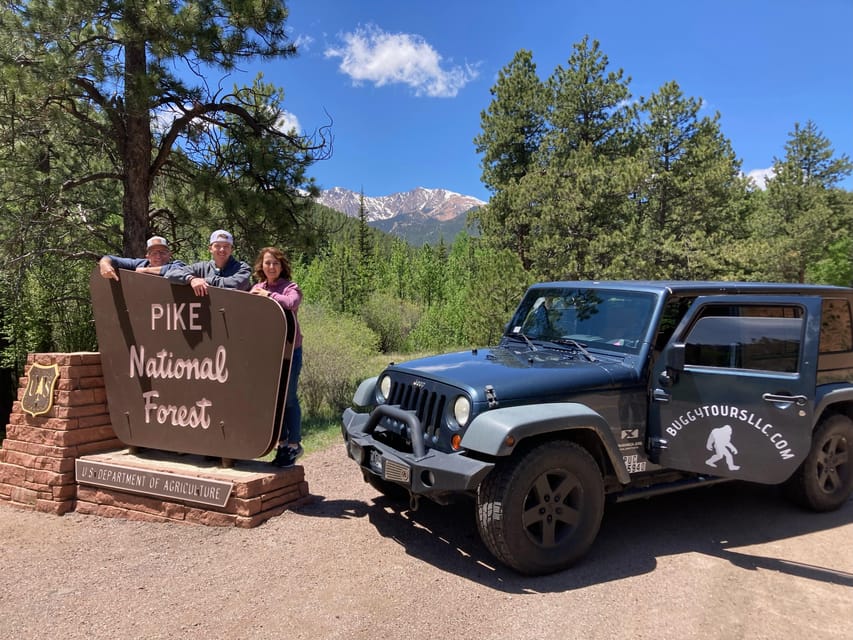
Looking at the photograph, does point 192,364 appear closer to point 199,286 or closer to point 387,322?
point 199,286

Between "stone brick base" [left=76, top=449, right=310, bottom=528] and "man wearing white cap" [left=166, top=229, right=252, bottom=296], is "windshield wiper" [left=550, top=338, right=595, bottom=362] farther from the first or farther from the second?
"man wearing white cap" [left=166, top=229, right=252, bottom=296]

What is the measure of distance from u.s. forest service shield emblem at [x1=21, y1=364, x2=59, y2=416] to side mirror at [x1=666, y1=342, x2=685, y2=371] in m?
4.82

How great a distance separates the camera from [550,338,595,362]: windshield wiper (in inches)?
164

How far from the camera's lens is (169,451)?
4.86m

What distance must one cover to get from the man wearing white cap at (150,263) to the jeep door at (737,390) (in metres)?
3.97

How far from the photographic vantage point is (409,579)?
3.54m

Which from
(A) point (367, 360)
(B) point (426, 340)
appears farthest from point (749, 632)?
(B) point (426, 340)

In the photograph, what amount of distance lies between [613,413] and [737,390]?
2.84ft

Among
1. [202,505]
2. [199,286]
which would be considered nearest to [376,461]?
[202,505]

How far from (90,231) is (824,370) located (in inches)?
355

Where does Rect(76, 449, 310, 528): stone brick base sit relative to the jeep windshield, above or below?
below

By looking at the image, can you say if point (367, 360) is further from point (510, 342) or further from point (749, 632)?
point (749, 632)

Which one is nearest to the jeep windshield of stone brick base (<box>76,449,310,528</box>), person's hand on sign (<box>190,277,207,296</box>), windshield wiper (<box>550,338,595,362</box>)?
windshield wiper (<box>550,338,595,362</box>)

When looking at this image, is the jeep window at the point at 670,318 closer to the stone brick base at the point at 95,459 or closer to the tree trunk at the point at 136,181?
the stone brick base at the point at 95,459
